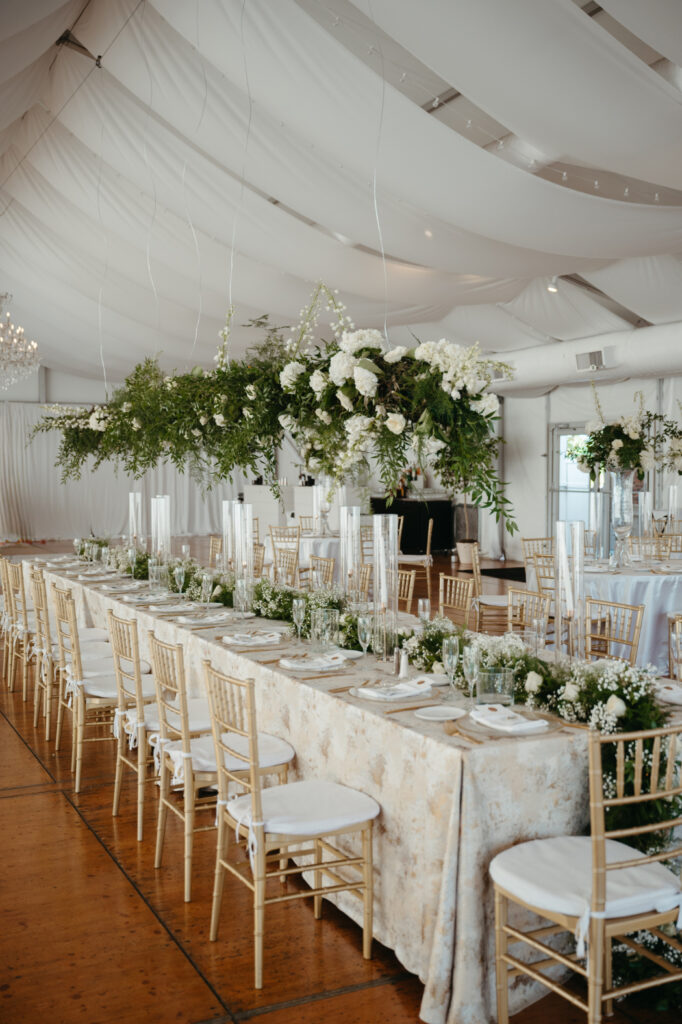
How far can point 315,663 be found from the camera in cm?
408

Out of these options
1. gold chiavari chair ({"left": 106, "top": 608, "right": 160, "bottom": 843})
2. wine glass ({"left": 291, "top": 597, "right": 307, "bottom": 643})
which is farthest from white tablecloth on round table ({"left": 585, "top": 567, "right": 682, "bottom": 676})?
gold chiavari chair ({"left": 106, "top": 608, "right": 160, "bottom": 843})

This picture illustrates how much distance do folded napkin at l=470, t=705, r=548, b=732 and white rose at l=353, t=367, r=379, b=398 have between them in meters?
1.38

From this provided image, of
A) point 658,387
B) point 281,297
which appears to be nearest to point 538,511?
point 658,387

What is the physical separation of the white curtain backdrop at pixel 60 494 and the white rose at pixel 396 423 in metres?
16.6

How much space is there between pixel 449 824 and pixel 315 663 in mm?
1308

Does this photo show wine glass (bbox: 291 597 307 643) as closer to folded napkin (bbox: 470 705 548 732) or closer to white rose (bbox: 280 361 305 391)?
white rose (bbox: 280 361 305 391)

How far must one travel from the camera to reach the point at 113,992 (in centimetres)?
307

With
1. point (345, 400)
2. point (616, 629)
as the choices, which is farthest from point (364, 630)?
point (616, 629)

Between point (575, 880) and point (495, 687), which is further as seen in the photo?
point (495, 687)

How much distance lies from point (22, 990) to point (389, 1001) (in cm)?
121

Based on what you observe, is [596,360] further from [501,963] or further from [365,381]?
[501,963]

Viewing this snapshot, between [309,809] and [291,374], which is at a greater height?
[291,374]

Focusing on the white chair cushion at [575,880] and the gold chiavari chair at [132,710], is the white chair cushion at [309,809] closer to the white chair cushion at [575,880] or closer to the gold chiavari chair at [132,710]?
the white chair cushion at [575,880]

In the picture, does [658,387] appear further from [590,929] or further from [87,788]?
[590,929]
